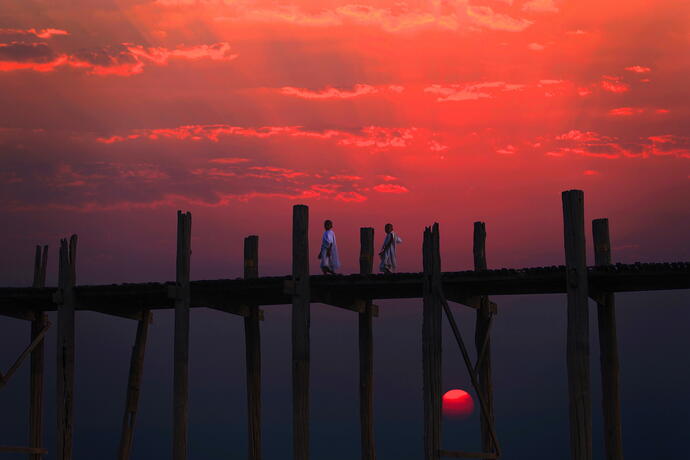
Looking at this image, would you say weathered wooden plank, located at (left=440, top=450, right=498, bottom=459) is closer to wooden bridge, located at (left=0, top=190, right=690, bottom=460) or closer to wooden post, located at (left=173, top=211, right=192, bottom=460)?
wooden bridge, located at (left=0, top=190, right=690, bottom=460)

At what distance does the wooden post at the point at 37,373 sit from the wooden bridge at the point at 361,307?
0.08 ft

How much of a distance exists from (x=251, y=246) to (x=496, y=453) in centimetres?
664

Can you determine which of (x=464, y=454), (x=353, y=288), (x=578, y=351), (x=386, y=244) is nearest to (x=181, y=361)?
(x=353, y=288)

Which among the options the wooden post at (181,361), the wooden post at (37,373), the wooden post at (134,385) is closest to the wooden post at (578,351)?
the wooden post at (181,361)

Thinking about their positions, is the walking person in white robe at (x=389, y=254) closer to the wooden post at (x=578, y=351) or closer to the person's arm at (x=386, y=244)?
the person's arm at (x=386, y=244)

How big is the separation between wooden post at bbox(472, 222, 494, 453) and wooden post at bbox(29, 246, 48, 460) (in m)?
9.93

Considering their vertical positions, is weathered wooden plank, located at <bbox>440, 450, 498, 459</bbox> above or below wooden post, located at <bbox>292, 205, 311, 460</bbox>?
below

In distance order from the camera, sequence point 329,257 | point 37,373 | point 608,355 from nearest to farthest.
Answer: point 608,355 < point 329,257 < point 37,373

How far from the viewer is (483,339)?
21.0 m

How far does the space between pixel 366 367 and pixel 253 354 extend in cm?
244

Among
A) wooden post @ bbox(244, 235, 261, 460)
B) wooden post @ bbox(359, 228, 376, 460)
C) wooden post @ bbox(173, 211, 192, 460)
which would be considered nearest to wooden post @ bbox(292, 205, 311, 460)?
wooden post @ bbox(173, 211, 192, 460)

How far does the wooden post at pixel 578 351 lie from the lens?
17.2 meters

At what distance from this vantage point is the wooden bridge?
17.3 metres

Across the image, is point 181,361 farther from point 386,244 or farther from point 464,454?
point 464,454
